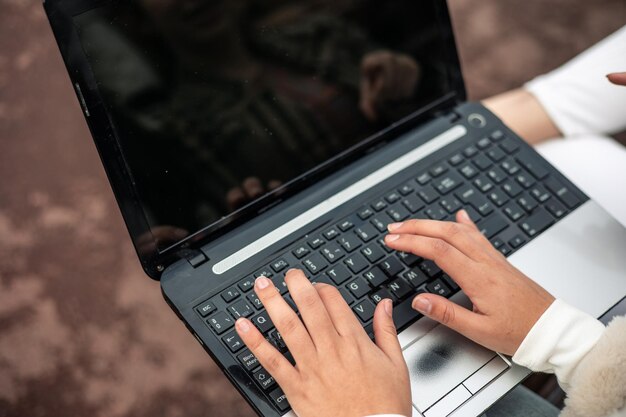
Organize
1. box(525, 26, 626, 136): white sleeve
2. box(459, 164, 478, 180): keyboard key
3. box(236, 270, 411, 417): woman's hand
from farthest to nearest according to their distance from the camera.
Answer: box(525, 26, 626, 136): white sleeve < box(459, 164, 478, 180): keyboard key < box(236, 270, 411, 417): woman's hand

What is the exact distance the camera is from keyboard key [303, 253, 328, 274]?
661 mm

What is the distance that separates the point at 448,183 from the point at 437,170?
2cm

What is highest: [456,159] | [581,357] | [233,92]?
[233,92]

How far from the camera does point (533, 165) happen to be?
0.77 metres

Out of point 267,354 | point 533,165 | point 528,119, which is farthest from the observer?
point 528,119

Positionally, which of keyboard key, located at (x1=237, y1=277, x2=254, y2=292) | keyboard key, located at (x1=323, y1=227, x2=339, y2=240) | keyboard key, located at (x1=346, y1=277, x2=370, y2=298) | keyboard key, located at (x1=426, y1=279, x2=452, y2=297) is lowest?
keyboard key, located at (x1=426, y1=279, x2=452, y2=297)

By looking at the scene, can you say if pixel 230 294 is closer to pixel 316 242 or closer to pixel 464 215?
pixel 316 242

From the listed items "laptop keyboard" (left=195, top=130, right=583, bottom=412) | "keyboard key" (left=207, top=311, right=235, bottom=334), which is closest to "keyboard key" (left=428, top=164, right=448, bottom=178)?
"laptop keyboard" (left=195, top=130, right=583, bottom=412)

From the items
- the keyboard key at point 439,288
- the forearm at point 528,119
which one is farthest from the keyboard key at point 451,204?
the forearm at point 528,119

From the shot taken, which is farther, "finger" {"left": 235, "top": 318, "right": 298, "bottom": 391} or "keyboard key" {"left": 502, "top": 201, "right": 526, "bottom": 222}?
"keyboard key" {"left": 502, "top": 201, "right": 526, "bottom": 222}

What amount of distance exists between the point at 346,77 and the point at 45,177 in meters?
0.55

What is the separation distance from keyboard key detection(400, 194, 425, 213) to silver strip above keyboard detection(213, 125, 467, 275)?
0.13 ft

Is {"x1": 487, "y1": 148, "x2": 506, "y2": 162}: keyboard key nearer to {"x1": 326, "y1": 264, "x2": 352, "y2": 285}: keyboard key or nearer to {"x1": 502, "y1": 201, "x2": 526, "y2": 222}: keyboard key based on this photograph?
{"x1": 502, "y1": 201, "x2": 526, "y2": 222}: keyboard key

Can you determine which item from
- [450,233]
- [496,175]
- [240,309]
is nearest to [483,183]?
[496,175]
